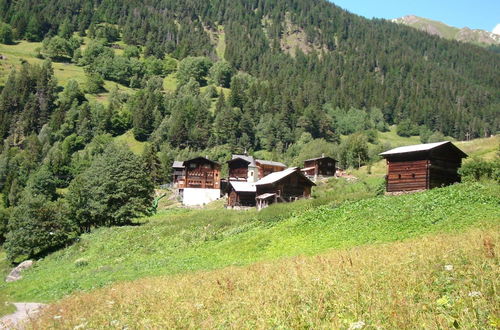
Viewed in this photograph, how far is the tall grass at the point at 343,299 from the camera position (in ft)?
23.1

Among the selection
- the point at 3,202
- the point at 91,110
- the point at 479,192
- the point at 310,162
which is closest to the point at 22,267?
the point at 479,192

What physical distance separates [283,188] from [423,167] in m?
27.9

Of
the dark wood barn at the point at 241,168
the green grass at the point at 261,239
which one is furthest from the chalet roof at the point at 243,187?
the green grass at the point at 261,239

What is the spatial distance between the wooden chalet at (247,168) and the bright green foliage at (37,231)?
5584 cm

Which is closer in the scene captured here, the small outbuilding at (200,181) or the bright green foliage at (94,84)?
the small outbuilding at (200,181)

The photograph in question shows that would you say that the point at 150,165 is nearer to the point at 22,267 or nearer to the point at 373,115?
the point at 22,267

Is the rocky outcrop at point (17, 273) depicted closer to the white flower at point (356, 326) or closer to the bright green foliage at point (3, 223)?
the white flower at point (356, 326)

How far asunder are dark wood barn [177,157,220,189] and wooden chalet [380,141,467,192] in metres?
55.3

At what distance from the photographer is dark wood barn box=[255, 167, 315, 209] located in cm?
6744

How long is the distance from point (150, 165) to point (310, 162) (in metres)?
40.3

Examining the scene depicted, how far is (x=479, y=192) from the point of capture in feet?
96.2

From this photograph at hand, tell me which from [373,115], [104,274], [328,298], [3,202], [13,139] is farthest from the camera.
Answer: [373,115]

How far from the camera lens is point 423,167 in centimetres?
4325

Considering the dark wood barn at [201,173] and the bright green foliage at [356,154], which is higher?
the bright green foliage at [356,154]
